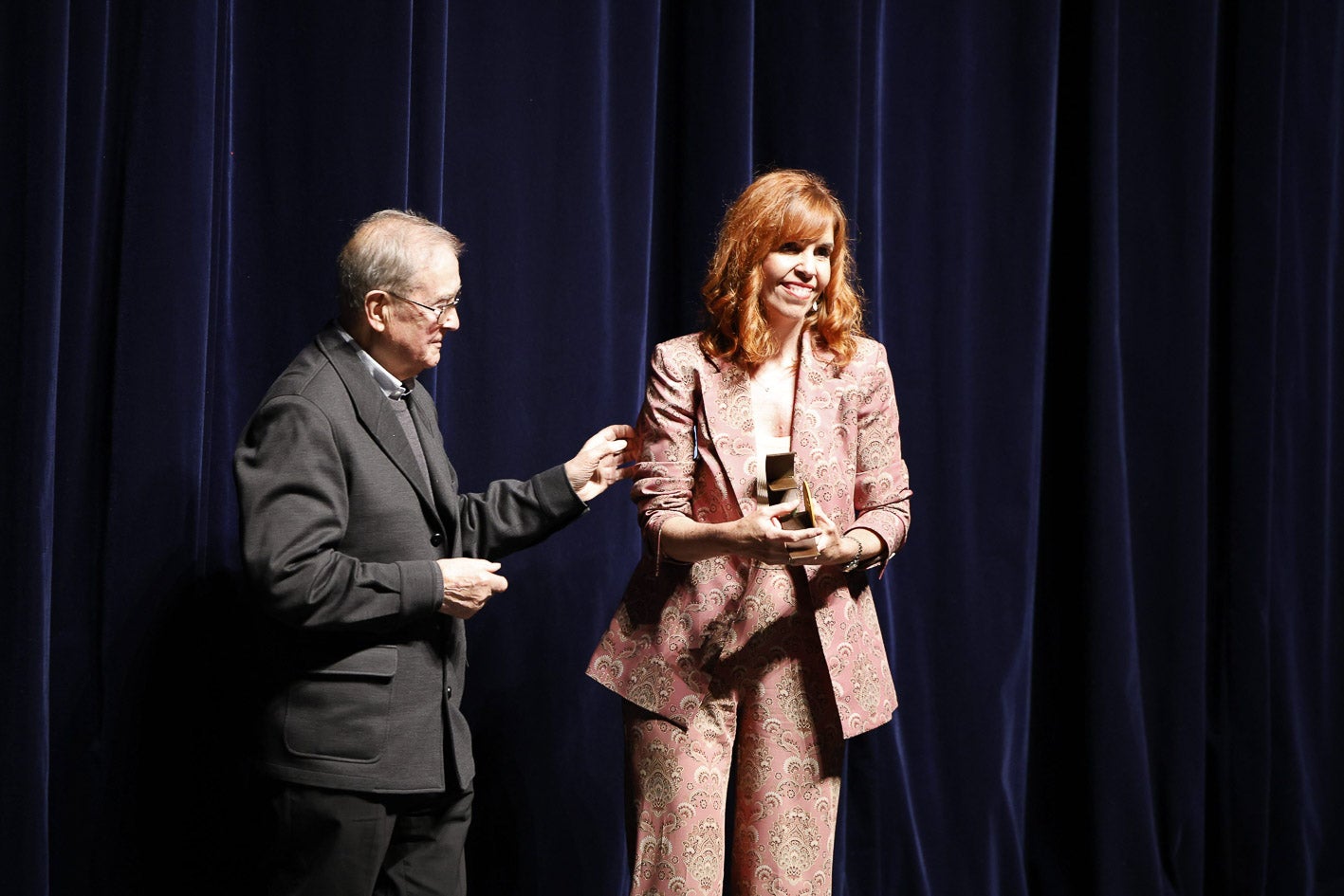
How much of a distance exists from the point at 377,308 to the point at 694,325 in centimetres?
108

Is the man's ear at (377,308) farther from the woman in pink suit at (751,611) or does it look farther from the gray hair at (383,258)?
the woman in pink suit at (751,611)

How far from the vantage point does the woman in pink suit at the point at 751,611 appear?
6.81 ft

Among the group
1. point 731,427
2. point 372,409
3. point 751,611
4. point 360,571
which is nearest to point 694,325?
point 731,427

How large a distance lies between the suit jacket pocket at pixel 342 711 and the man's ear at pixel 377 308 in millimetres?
501

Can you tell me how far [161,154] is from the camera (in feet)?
7.47

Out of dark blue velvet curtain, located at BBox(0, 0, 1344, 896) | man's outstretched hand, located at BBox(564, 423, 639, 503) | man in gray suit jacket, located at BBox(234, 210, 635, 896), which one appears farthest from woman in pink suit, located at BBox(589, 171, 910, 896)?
dark blue velvet curtain, located at BBox(0, 0, 1344, 896)

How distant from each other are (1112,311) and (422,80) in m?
1.77

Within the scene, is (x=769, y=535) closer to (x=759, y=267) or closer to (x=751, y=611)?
(x=751, y=611)

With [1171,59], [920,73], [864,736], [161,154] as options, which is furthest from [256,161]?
[1171,59]

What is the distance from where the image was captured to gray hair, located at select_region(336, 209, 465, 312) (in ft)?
6.38

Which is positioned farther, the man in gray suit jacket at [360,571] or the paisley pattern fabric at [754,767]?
the paisley pattern fabric at [754,767]

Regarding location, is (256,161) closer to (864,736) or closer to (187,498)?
(187,498)

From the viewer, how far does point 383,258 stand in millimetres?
1943

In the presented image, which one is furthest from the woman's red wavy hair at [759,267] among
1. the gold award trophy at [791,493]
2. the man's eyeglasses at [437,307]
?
the man's eyeglasses at [437,307]
